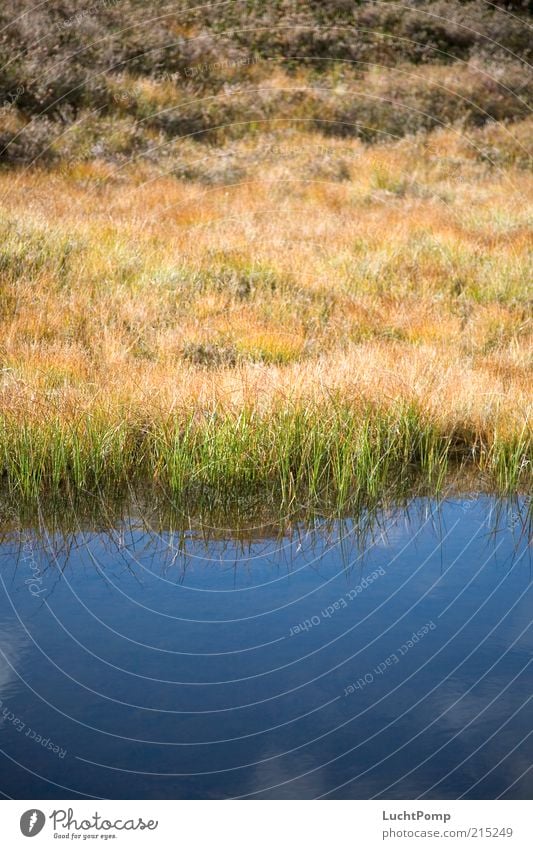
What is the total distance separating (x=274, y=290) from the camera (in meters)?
11.4

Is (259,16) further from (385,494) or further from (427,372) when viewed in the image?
(385,494)

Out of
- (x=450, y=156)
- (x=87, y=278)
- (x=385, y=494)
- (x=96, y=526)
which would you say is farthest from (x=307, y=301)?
(x=450, y=156)

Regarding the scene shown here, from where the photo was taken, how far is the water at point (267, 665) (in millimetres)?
3551

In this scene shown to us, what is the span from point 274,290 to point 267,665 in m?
7.63

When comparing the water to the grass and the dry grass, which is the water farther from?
the dry grass

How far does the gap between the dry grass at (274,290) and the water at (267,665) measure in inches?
54.5

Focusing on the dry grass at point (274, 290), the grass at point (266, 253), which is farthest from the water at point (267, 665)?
the dry grass at point (274, 290)

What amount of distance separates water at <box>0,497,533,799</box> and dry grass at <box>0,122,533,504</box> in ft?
4.54

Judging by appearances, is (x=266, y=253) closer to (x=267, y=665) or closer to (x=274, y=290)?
(x=274, y=290)

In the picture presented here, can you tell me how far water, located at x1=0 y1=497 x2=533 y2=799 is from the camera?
355 cm

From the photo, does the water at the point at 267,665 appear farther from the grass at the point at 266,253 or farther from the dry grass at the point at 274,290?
the dry grass at the point at 274,290

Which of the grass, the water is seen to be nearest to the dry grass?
the grass

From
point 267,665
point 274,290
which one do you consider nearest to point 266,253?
point 274,290
